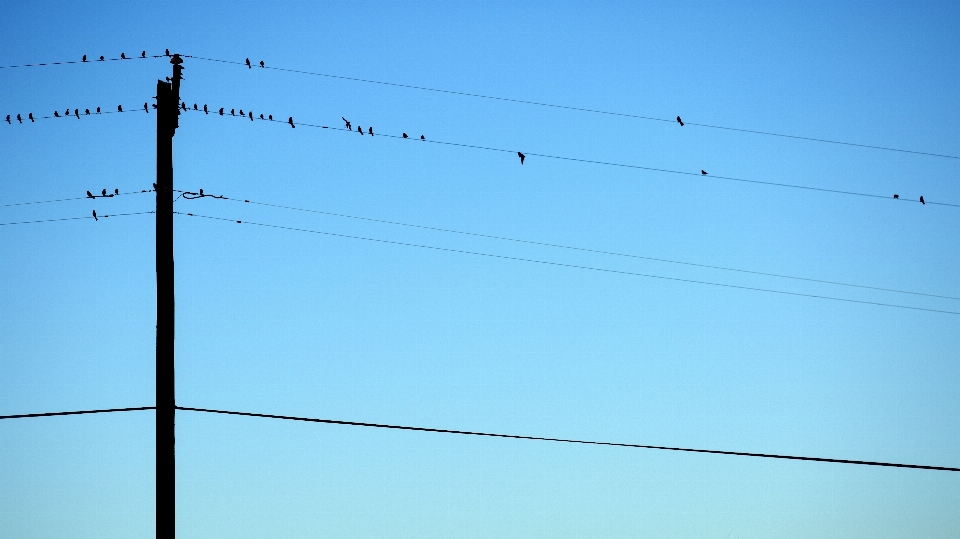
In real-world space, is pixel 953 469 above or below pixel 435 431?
below

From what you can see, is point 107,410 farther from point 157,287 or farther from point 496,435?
point 496,435

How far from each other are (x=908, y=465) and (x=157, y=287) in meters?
12.9

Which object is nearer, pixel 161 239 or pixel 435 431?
pixel 161 239

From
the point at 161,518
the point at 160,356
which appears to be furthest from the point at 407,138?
the point at 161,518

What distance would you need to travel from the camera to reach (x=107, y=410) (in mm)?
18609

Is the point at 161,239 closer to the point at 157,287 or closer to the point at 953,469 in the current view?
the point at 157,287

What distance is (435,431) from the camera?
20.5 metres

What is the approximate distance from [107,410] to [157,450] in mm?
1721

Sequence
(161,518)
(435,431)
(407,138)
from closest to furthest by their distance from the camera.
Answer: (161,518)
(435,431)
(407,138)

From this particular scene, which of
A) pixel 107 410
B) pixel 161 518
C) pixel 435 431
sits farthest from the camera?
pixel 435 431

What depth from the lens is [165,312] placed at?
17.9 metres

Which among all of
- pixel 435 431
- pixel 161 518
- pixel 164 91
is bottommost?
pixel 161 518

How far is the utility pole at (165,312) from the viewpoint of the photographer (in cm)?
1720

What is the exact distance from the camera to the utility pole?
17.2 meters
